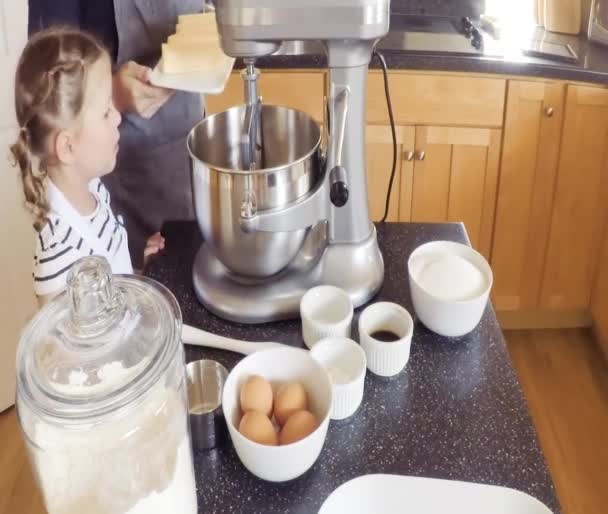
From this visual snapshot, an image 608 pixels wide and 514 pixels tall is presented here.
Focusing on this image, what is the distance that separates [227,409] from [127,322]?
18 centimetres

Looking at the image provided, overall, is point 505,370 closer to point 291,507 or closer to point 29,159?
point 291,507

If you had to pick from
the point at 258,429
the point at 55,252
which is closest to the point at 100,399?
the point at 258,429

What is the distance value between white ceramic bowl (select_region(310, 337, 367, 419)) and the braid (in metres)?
0.55

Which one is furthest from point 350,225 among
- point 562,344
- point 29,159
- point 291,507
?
point 562,344

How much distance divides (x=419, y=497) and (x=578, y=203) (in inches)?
57.2

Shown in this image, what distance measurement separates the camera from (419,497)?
0.76 metres

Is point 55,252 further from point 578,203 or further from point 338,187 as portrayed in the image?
point 578,203

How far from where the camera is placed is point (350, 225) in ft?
3.22

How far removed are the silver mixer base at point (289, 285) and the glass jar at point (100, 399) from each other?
0.32 m

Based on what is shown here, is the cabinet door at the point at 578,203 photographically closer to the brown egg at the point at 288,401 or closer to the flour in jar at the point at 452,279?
the flour in jar at the point at 452,279

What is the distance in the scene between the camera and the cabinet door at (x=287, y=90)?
74.0 inches

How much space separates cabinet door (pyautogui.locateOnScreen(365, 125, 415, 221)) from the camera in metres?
1.97

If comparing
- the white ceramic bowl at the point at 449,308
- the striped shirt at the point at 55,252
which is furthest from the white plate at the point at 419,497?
the striped shirt at the point at 55,252

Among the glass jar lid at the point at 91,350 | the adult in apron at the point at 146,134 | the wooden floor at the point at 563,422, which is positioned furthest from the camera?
the wooden floor at the point at 563,422
